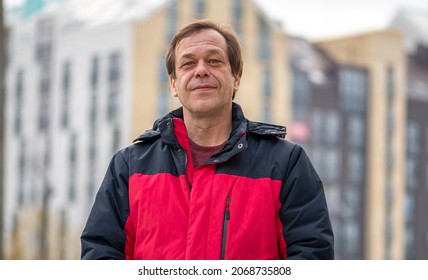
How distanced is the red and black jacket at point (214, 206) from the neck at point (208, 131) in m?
0.02

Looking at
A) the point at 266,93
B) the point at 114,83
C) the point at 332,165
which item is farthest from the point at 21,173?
the point at 332,165

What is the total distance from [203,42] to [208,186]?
0.93ft

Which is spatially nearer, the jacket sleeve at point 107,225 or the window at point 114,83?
the jacket sleeve at point 107,225

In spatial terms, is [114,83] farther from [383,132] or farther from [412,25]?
[412,25]

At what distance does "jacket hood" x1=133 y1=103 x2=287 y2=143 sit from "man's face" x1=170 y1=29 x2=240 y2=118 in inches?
1.1

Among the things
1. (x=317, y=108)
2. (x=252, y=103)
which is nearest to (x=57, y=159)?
(x=252, y=103)

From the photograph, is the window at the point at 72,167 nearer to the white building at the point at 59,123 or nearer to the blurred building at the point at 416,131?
the white building at the point at 59,123

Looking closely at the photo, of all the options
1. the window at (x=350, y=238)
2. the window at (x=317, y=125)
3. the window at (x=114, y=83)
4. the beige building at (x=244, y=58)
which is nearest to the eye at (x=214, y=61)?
the beige building at (x=244, y=58)

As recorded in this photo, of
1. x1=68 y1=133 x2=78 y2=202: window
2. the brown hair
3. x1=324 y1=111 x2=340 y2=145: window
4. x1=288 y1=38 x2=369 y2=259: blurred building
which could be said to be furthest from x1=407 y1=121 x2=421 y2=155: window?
the brown hair

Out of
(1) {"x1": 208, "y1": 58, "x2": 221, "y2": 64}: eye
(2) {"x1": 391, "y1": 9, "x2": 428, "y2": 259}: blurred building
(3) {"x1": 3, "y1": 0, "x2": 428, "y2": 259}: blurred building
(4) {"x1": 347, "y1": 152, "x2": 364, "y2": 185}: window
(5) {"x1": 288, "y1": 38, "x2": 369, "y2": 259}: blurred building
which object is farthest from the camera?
(2) {"x1": 391, "y1": 9, "x2": 428, "y2": 259}: blurred building

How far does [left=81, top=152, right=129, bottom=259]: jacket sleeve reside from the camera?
2.00 meters

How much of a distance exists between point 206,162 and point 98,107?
106 ft

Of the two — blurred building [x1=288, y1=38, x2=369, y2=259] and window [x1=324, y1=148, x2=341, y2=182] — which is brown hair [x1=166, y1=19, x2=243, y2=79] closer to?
blurred building [x1=288, y1=38, x2=369, y2=259]

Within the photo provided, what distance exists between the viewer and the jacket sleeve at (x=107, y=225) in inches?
78.7
